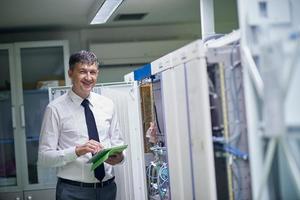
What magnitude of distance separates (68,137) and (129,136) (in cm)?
80

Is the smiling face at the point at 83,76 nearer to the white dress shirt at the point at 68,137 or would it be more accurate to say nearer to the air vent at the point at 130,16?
the white dress shirt at the point at 68,137

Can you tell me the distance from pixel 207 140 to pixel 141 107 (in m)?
1.41

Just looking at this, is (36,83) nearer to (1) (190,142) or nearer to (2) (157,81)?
(2) (157,81)

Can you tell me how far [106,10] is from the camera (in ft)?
14.1

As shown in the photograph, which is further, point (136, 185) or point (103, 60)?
point (103, 60)

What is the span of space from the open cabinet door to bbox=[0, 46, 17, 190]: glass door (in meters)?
1.71

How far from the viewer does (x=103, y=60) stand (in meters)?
5.52

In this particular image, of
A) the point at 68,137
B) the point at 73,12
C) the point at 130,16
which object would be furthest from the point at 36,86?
the point at 68,137

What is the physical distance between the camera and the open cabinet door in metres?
3.39

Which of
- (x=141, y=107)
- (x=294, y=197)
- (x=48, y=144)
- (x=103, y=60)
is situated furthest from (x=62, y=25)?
(x=294, y=197)

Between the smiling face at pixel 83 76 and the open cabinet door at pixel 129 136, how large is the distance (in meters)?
0.54

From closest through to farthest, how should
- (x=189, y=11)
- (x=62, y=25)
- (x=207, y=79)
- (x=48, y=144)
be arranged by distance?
(x=207, y=79) < (x=48, y=144) < (x=189, y=11) < (x=62, y=25)

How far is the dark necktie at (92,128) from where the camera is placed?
280cm

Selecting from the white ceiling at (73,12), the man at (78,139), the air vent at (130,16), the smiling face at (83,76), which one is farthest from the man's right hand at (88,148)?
the air vent at (130,16)
